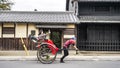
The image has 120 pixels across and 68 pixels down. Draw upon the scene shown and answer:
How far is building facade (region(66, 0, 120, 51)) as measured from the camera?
2554 cm

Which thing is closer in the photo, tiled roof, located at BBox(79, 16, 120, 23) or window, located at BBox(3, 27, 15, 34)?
window, located at BBox(3, 27, 15, 34)

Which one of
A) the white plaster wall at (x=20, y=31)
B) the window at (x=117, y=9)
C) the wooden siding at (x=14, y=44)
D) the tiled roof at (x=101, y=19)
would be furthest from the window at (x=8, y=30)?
Answer: the window at (x=117, y=9)

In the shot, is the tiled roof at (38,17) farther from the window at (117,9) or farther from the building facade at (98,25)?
the window at (117,9)

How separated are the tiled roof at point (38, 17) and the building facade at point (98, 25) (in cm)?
185

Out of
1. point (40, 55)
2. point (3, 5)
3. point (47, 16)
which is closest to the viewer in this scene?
point (40, 55)

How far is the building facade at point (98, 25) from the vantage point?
25.5m

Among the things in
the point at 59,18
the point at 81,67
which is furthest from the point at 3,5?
the point at 81,67

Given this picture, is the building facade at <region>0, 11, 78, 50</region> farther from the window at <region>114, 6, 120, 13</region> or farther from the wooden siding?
the window at <region>114, 6, 120, 13</region>

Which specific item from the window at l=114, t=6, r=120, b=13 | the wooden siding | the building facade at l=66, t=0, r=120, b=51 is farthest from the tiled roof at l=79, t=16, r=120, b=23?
the wooden siding

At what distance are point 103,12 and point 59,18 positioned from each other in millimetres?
6129

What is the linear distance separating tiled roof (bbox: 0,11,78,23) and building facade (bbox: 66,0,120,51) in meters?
1.85

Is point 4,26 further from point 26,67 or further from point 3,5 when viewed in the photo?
point 3,5

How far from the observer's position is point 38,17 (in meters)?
24.0

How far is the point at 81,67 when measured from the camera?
43.6ft
